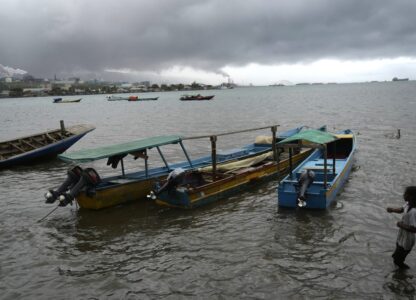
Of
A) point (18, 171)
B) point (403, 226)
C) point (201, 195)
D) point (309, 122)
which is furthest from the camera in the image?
point (309, 122)

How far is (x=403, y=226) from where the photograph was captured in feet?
25.3

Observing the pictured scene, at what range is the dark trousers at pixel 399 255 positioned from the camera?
851cm

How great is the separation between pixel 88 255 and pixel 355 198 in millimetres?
10122

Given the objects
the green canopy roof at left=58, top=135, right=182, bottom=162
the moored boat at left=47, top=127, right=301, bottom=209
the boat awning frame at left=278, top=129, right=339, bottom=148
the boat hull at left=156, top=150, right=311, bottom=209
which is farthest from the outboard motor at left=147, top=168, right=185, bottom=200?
the boat awning frame at left=278, top=129, right=339, bottom=148

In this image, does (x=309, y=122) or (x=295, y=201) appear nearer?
(x=295, y=201)

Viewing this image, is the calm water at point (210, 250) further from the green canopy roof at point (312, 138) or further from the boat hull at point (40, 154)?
the boat hull at point (40, 154)

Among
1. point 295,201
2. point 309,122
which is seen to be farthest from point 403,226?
point 309,122

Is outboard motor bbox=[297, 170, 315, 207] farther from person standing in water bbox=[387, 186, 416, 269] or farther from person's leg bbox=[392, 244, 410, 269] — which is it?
person standing in water bbox=[387, 186, 416, 269]

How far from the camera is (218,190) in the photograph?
14.9 m

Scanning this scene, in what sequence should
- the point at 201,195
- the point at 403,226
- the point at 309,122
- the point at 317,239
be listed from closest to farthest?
the point at 403,226 < the point at 317,239 < the point at 201,195 < the point at 309,122

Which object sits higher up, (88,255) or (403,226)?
(403,226)

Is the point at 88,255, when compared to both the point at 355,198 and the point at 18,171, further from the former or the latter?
the point at 18,171

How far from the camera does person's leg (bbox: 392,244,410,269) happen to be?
852 centimetres

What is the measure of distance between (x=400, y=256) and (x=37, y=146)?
73.3ft
